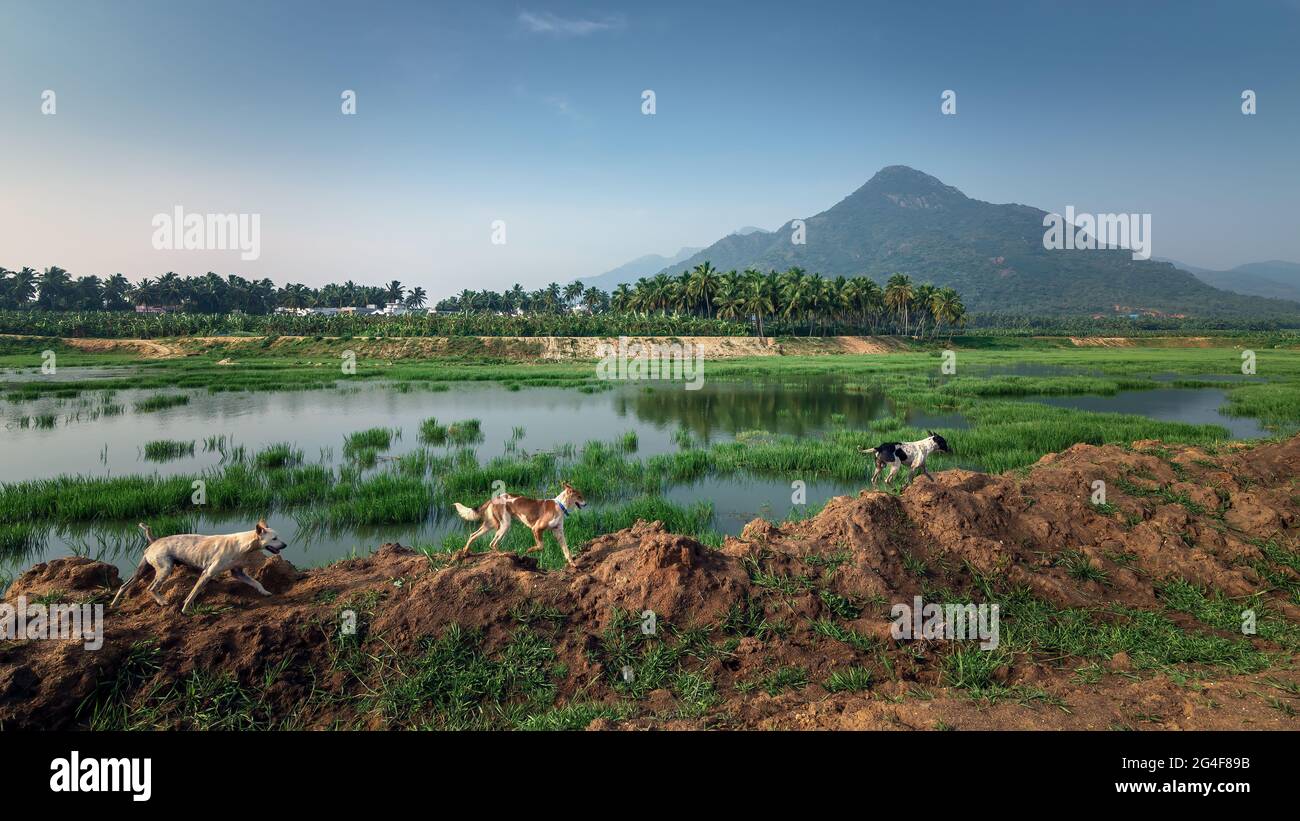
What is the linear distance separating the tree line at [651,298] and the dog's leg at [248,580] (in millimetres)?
80987

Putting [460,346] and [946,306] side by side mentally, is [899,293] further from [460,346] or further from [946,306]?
[460,346]

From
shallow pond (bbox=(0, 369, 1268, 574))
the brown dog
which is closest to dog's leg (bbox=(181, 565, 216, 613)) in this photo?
the brown dog

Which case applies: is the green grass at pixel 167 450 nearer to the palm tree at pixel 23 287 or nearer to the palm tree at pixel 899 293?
the palm tree at pixel 899 293

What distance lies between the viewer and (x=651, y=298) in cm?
10138

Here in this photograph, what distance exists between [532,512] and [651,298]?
96.6 meters

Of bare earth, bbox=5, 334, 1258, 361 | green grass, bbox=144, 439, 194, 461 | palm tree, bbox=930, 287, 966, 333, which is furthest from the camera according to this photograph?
palm tree, bbox=930, 287, 966, 333

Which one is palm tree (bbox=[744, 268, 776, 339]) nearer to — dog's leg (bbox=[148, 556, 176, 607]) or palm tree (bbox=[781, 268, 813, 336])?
palm tree (bbox=[781, 268, 813, 336])

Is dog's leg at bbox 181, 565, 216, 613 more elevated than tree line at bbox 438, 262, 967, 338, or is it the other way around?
tree line at bbox 438, 262, 967, 338

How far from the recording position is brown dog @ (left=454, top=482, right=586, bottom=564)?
728 centimetres

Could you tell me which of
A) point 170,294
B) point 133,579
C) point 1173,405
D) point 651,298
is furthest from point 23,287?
point 1173,405

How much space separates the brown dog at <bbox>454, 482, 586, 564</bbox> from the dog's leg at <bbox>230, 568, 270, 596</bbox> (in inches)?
85.0
